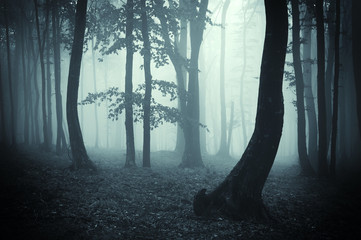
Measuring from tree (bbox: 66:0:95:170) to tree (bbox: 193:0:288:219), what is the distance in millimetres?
6557

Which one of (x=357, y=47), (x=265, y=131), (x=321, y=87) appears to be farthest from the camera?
(x=357, y=47)

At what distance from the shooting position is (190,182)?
408 inches

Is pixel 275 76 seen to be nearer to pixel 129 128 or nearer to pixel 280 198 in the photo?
pixel 280 198

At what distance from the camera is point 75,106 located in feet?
36.8

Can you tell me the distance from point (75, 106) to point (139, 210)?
6.32 meters

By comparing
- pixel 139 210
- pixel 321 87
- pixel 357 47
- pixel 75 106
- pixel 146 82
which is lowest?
pixel 139 210

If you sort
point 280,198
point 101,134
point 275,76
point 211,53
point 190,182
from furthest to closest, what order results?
point 101,134 < point 211,53 < point 190,182 < point 280,198 < point 275,76

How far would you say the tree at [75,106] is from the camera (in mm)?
10898

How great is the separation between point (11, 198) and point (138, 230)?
3608mm

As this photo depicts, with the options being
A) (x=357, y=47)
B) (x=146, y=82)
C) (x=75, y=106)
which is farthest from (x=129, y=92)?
(x=357, y=47)

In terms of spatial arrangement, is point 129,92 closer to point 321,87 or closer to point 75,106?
point 75,106

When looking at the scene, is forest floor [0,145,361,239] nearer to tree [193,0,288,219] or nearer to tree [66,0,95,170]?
tree [193,0,288,219]

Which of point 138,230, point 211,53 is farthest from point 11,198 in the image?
point 211,53

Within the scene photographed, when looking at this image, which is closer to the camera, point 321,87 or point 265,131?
point 265,131
